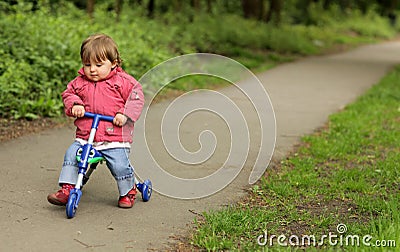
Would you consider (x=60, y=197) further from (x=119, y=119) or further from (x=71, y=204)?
(x=119, y=119)

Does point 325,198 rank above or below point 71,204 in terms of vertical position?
below

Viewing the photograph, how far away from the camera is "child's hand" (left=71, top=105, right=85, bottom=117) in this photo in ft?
15.3

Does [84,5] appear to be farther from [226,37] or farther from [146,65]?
[146,65]

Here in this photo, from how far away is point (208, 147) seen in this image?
727cm

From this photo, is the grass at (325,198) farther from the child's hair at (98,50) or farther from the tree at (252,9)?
the tree at (252,9)

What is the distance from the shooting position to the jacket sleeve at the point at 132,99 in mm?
4746

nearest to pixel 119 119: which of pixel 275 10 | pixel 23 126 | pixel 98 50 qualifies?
pixel 98 50

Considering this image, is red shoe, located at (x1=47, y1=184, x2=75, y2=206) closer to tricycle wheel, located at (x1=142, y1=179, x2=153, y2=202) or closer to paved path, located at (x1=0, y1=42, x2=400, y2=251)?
paved path, located at (x1=0, y1=42, x2=400, y2=251)

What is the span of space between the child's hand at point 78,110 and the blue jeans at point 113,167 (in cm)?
25

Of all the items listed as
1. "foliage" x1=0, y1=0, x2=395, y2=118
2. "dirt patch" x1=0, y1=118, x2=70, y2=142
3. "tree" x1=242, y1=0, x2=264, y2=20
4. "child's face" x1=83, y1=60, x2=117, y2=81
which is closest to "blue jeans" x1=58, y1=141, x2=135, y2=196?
"child's face" x1=83, y1=60, x2=117, y2=81

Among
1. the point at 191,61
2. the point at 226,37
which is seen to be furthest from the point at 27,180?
the point at 226,37
